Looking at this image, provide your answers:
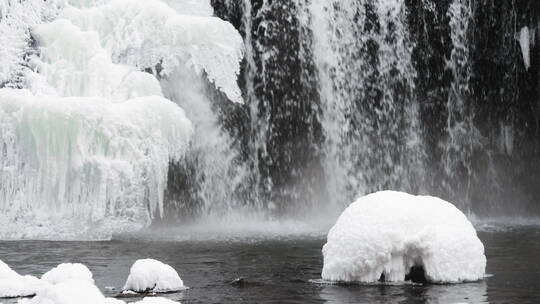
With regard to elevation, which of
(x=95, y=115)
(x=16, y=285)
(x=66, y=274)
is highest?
(x=95, y=115)

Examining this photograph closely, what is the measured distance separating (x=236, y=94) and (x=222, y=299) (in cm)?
985

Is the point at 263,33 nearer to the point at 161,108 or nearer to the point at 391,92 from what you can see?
the point at 391,92

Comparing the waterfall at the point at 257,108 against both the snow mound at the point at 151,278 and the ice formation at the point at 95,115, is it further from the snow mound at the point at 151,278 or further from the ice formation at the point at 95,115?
the snow mound at the point at 151,278

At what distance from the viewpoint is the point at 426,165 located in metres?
24.6

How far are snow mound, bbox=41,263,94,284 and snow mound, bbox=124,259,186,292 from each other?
53 centimetres

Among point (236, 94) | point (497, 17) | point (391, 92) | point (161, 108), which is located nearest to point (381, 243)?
point (161, 108)

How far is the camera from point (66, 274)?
11258 mm

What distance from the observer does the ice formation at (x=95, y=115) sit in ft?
57.4

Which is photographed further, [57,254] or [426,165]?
[426,165]

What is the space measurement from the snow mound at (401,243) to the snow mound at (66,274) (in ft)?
10.1

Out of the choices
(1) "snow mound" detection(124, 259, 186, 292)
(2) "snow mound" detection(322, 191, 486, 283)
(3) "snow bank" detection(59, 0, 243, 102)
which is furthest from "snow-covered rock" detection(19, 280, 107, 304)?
(3) "snow bank" detection(59, 0, 243, 102)

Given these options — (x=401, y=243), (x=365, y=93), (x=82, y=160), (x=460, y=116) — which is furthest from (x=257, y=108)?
(x=401, y=243)

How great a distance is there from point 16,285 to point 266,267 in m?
4.05

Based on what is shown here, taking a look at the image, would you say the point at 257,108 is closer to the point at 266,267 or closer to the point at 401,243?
the point at 266,267
